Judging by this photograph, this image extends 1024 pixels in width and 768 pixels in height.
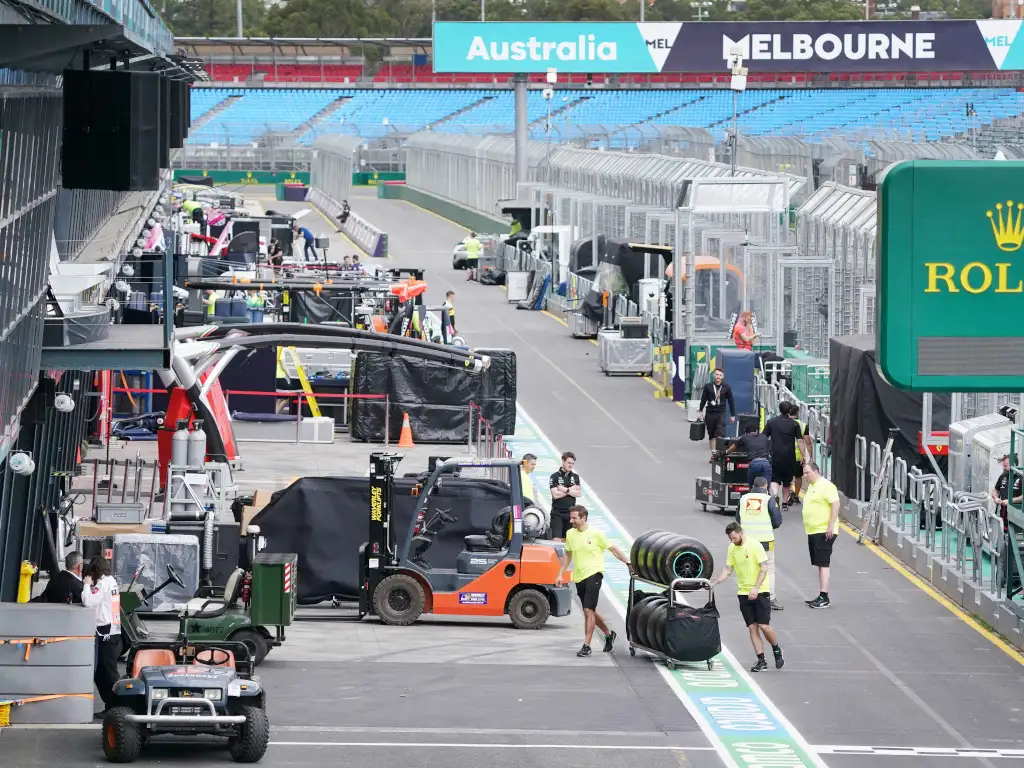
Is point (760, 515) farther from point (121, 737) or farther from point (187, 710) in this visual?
point (121, 737)

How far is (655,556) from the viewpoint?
20234 mm

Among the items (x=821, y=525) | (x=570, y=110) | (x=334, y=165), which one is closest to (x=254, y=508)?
(x=821, y=525)

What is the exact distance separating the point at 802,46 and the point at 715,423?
67.2m

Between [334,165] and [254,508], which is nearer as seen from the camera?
[254,508]

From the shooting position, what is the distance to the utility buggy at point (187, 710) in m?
15.3

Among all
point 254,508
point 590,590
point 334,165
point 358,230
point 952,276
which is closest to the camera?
point 952,276

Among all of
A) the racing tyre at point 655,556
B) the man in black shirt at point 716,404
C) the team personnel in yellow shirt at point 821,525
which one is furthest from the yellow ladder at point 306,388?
the racing tyre at point 655,556

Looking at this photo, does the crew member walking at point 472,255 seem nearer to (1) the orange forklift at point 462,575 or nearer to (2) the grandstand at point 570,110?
(2) the grandstand at point 570,110

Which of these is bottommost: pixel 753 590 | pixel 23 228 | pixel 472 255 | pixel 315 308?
pixel 753 590

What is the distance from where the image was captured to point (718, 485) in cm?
2750

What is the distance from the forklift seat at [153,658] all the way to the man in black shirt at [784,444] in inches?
487

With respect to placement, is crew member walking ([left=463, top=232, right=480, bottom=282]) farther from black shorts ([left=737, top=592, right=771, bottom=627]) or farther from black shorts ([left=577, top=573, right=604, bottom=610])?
black shorts ([left=737, top=592, right=771, bottom=627])

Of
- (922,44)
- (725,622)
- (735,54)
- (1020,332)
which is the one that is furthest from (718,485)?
(922,44)

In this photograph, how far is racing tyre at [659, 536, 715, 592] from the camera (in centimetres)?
1994
